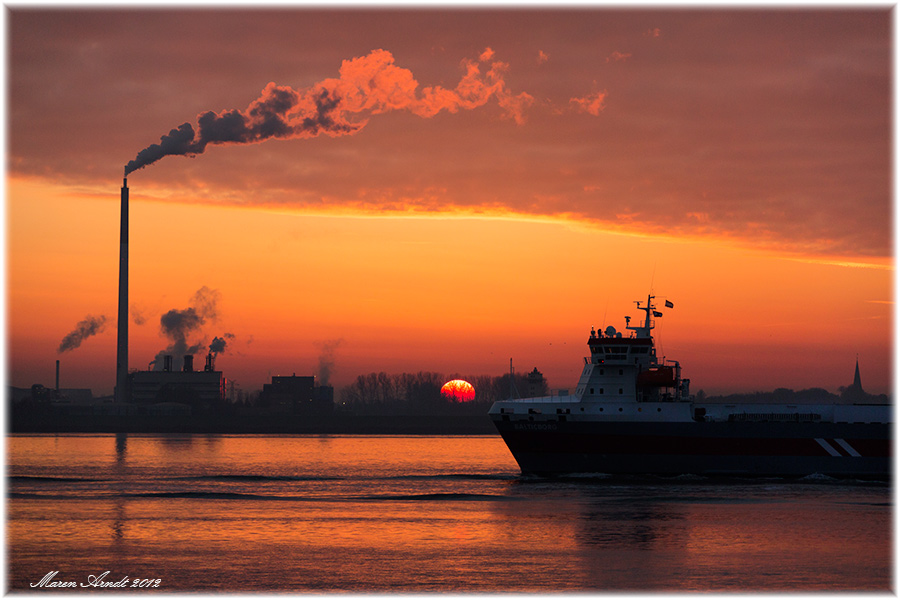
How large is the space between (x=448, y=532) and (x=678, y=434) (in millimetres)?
29858

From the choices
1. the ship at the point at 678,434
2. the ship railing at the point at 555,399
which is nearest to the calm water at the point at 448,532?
the ship at the point at 678,434

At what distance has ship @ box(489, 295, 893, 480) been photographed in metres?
70.8

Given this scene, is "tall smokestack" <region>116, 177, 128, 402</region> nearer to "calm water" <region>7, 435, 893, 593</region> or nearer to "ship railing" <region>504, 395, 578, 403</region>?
"calm water" <region>7, 435, 893, 593</region>

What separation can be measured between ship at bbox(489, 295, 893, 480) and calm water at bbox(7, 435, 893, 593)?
1.36 metres

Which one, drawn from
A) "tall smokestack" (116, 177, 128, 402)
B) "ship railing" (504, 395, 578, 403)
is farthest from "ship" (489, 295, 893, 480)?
"tall smokestack" (116, 177, 128, 402)

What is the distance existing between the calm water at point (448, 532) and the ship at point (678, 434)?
4.47 feet

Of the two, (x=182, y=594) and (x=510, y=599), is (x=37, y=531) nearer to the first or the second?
(x=182, y=594)

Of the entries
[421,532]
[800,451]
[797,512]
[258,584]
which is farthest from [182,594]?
[800,451]

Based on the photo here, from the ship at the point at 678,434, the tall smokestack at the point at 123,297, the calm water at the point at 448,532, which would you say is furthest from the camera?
the tall smokestack at the point at 123,297

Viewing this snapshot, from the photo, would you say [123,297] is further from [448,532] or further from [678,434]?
[448,532]

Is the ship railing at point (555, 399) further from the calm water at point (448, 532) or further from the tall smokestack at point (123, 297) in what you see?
the tall smokestack at point (123, 297)

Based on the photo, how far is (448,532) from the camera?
45.9m

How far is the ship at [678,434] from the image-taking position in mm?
70812

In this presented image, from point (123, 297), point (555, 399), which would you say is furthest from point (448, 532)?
point (123, 297)
